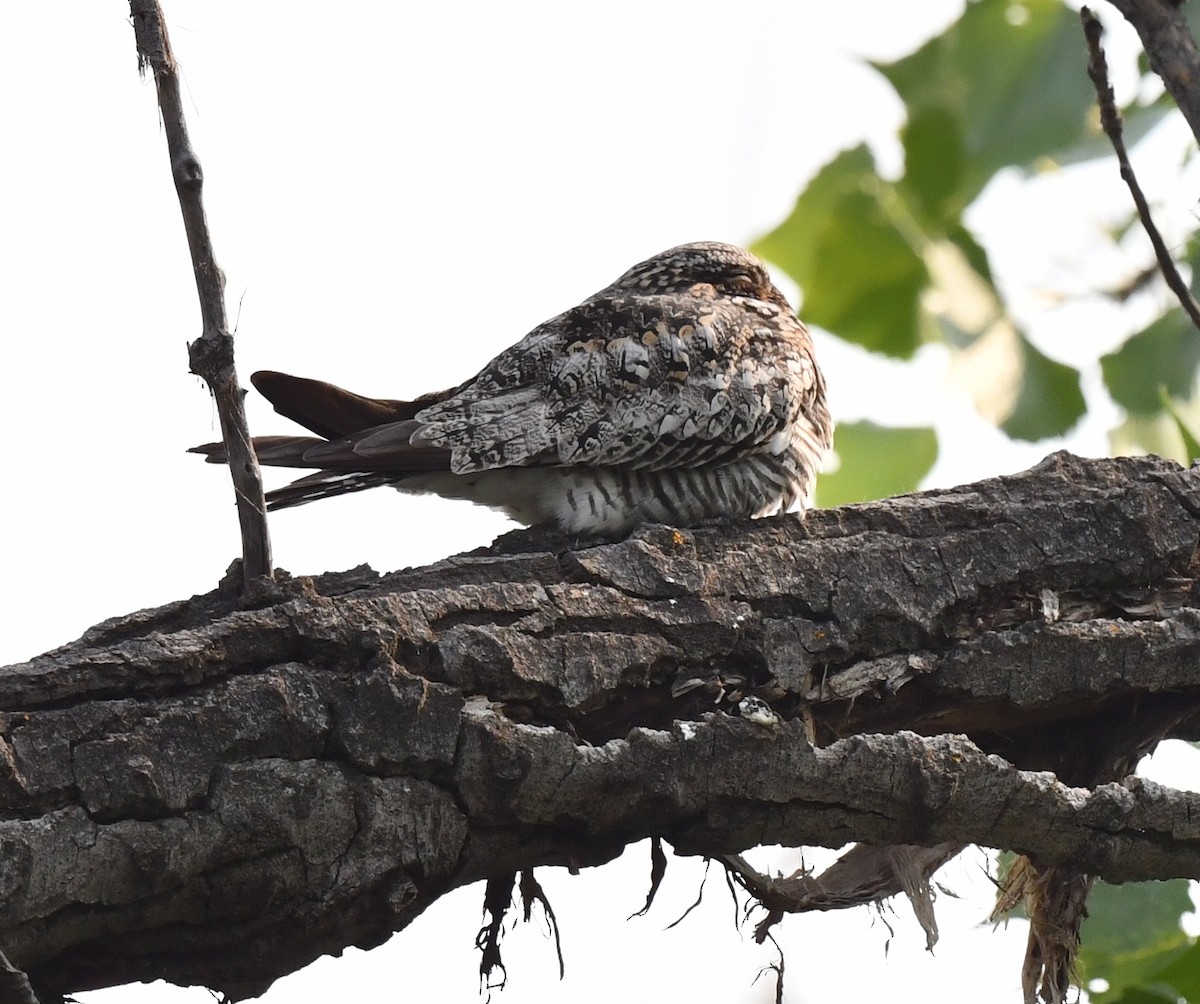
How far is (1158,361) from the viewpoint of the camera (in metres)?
4.50

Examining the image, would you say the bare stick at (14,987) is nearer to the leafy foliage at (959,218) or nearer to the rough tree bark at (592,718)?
the rough tree bark at (592,718)

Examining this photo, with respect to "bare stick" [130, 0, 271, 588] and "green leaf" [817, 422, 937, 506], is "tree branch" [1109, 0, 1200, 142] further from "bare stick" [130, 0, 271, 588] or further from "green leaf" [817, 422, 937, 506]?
"green leaf" [817, 422, 937, 506]

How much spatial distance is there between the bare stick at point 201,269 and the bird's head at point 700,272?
9.16ft

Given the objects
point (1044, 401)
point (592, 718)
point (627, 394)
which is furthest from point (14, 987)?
point (1044, 401)

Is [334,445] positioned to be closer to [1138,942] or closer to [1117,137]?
[1117,137]

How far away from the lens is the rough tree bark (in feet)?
8.03

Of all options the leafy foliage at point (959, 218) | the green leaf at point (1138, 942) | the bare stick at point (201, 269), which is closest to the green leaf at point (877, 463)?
the leafy foliage at point (959, 218)

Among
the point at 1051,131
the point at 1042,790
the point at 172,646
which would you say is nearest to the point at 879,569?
the point at 1042,790

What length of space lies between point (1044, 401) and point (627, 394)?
1658 millimetres

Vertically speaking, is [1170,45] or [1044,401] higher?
[1044,401]

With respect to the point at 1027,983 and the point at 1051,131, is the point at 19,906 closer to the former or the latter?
the point at 1027,983

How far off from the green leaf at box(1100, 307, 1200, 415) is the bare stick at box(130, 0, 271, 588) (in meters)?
3.21

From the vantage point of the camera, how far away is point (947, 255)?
500 centimetres

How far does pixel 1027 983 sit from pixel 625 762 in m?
1.39
